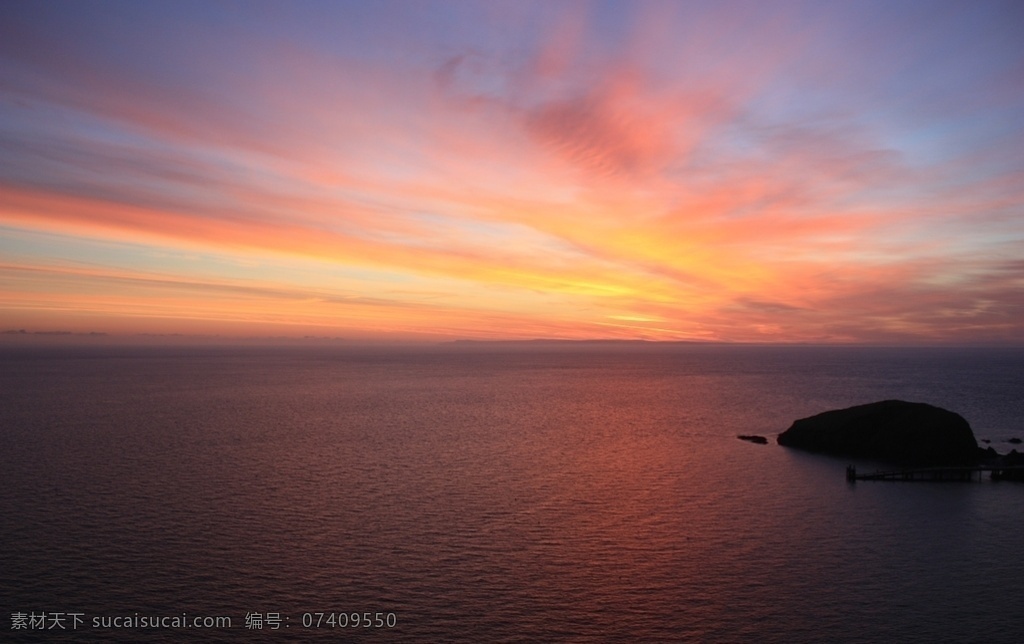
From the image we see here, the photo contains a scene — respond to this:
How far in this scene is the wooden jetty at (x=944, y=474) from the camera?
61156mm

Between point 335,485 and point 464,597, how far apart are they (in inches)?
1006

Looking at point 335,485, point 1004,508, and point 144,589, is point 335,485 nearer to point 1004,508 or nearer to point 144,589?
point 144,589

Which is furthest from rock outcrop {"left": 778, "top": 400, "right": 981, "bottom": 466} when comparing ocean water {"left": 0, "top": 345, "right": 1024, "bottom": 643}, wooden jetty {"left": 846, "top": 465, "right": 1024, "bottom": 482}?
ocean water {"left": 0, "top": 345, "right": 1024, "bottom": 643}

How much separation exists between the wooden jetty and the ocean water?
1.56 m

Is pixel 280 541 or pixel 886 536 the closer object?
pixel 280 541

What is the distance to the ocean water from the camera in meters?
30.2

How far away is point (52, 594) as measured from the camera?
3203cm

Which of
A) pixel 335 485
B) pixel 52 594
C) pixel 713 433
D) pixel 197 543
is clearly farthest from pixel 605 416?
pixel 52 594

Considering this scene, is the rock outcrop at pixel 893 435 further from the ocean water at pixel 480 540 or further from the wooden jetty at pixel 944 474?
→ the ocean water at pixel 480 540

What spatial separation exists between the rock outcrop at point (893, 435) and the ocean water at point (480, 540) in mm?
5956

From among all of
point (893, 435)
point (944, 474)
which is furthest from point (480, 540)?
point (893, 435)

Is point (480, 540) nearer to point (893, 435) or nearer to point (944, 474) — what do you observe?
point (944, 474)

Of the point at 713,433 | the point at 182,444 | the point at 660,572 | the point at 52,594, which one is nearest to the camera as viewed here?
the point at 52,594

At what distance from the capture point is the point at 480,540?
41.2 m
